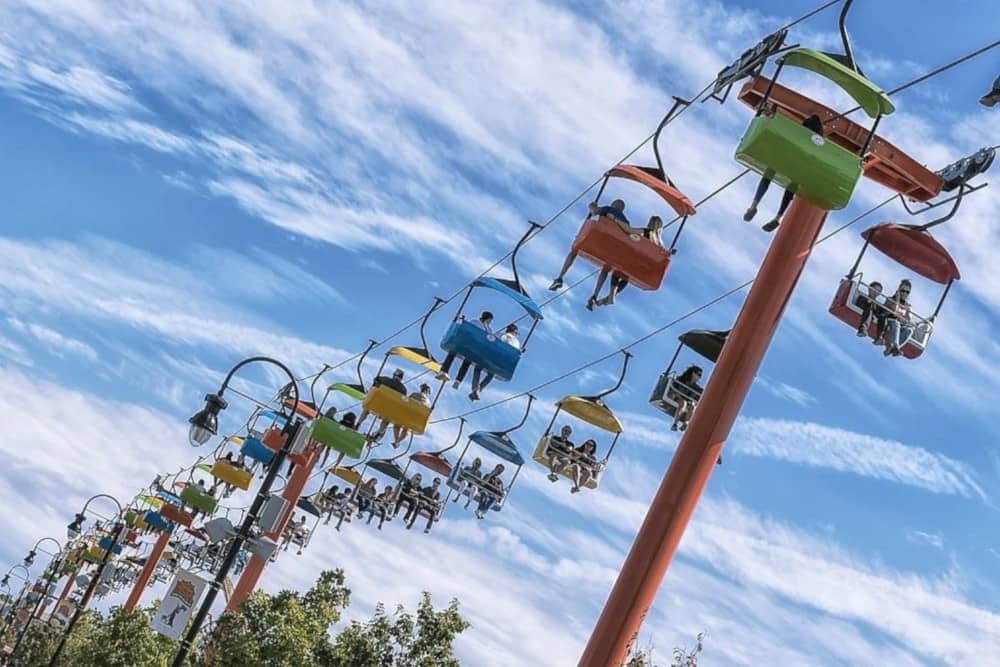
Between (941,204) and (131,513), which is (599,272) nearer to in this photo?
(941,204)

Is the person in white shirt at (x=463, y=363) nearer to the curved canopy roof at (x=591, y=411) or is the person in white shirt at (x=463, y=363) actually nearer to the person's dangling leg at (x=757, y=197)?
the curved canopy roof at (x=591, y=411)

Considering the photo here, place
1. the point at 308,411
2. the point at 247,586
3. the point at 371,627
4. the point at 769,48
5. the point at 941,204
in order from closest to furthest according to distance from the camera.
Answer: the point at 769,48 < the point at 941,204 < the point at 371,627 < the point at 308,411 < the point at 247,586

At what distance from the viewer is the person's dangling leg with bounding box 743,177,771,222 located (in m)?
12.8

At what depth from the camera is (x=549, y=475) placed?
829 inches

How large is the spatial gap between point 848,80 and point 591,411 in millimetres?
8059

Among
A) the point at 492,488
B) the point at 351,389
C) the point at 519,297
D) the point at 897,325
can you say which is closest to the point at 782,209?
the point at 897,325

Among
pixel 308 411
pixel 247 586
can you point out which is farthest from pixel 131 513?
pixel 308 411

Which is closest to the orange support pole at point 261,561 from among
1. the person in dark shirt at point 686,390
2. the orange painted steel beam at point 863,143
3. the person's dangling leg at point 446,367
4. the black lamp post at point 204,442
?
the black lamp post at point 204,442

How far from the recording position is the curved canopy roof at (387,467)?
94.2 feet

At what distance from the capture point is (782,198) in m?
13.3

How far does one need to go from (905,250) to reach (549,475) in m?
8.22

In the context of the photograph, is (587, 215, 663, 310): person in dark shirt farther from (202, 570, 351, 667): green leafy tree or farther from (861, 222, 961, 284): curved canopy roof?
(202, 570, 351, 667): green leafy tree

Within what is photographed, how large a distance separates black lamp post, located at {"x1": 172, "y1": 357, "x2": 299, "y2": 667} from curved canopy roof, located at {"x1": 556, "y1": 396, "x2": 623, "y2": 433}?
15.8 ft

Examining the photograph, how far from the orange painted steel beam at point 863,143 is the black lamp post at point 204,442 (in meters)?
9.53
